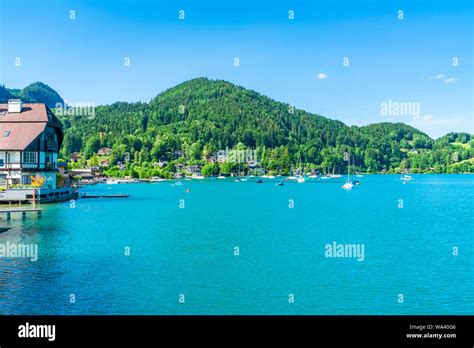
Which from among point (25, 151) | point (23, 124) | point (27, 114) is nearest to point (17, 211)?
point (25, 151)

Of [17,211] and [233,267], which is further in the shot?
[17,211]

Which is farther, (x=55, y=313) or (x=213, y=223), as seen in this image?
(x=213, y=223)

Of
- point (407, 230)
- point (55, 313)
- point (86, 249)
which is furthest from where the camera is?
point (407, 230)

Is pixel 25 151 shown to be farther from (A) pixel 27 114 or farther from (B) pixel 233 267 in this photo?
(B) pixel 233 267

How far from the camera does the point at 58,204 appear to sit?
217 feet

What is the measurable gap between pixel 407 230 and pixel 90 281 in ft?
113

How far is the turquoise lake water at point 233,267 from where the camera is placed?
22.0 metres

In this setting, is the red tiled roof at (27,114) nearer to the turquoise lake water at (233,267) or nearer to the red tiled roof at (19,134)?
the red tiled roof at (19,134)

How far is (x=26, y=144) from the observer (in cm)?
6462

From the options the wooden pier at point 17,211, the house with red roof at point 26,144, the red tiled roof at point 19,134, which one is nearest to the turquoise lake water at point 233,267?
the wooden pier at point 17,211

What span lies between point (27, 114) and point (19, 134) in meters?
3.94
